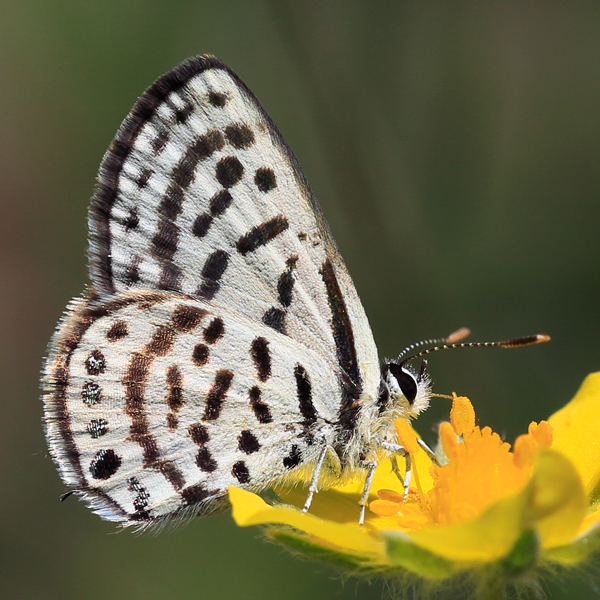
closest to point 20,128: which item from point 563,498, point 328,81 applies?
point 328,81

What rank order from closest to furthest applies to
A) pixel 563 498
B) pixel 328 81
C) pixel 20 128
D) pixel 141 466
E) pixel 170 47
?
pixel 563 498 → pixel 141 466 → pixel 328 81 → pixel 170 47 → pixel 20 128

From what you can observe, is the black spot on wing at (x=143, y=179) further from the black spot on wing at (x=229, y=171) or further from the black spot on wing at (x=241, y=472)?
the black spot on wing at (x=241, y=472)

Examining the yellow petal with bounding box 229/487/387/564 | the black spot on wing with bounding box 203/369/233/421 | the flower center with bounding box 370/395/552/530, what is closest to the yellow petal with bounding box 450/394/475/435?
the flower center with bounding box 370/395/552/530

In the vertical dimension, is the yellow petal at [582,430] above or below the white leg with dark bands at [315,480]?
below

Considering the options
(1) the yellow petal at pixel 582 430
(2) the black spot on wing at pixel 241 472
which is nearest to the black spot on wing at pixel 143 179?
(2) the black spot on wing at pixel 241 472

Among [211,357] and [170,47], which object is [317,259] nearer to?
[211,357]

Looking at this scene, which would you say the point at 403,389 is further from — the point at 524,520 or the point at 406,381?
the point at 524,520

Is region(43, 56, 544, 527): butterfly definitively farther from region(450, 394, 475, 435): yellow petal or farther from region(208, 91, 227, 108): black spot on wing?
region(450, 394, 475, 435): yellow petal
